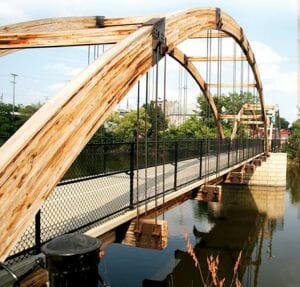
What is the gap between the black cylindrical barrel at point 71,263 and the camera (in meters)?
1.83

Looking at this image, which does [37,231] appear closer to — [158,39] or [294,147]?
[158,39]

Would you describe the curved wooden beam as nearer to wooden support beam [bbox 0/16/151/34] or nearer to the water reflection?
the water reflection

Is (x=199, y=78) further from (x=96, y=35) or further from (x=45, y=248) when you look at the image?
(x=45, y=248)

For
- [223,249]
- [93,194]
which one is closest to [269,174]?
[223,249]

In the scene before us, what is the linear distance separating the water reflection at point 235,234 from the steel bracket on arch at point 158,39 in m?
6.91

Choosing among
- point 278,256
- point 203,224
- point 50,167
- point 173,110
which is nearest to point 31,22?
point 50,167

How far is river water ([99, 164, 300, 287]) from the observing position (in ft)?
39.3

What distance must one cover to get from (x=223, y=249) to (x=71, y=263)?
1473 centimetres

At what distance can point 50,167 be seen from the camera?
2924 millimetres

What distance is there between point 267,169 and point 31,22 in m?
26.7

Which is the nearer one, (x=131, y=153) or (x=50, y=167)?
(x=50, y=167)

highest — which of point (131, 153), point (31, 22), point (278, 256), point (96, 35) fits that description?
point (31, 22)

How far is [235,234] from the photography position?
1841 cm

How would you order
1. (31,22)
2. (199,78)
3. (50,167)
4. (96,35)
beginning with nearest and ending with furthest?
(50,167) → (96,35) → (31,22) → (199,78)
